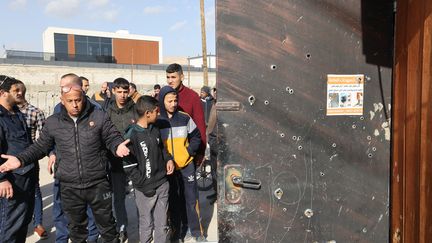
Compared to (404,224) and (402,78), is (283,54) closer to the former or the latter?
(402,78)

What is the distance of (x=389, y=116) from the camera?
1.78 metres

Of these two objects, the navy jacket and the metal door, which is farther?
the navy jacket

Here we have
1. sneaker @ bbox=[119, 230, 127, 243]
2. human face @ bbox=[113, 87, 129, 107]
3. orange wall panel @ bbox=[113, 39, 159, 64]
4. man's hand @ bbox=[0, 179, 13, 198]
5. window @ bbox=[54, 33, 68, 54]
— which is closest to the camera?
man's hand @ bbox=[0, 179, 13, 198]

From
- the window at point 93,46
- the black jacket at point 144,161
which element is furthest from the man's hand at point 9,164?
the window at point 93,46

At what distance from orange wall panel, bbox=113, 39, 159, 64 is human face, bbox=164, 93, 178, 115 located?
158 feet

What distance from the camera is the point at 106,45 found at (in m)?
49.6

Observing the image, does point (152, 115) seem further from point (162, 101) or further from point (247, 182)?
point (247, 182)

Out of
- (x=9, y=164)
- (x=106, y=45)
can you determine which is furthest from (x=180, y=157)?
(x=106, y=45)

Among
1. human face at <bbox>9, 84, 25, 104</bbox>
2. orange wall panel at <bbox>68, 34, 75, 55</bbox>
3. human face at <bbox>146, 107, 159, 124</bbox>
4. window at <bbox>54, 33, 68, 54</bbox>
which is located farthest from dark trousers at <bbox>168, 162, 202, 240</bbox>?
window at <bbox>54, 33, 68, 54</bbox>

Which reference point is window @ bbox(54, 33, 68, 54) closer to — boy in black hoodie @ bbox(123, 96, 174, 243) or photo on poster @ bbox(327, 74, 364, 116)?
boy in black hoodie @ bbox(123, 96, 174, 243)

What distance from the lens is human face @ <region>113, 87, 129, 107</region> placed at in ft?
14.0

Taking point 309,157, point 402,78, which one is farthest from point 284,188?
point 402,78

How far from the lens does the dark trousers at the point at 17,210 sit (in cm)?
344

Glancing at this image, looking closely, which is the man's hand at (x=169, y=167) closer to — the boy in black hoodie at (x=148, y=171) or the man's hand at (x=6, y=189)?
the boy in black hoodie at (x=148, y=171)
